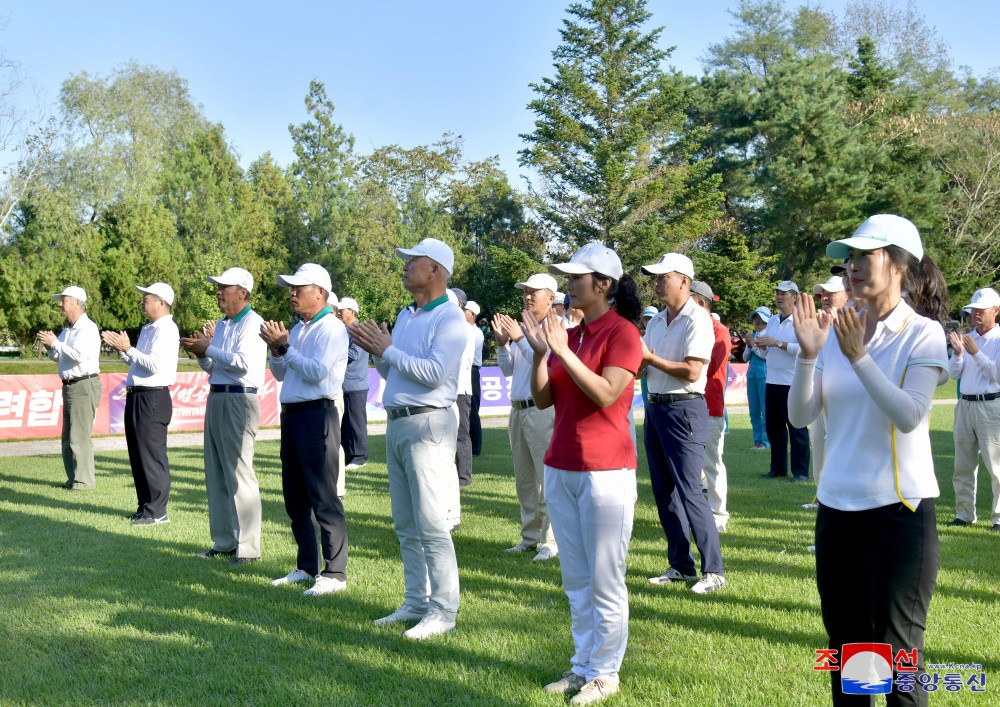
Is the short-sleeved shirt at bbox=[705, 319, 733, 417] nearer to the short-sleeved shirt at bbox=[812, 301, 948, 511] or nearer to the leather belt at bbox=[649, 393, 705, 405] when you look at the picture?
the leather belt at bbox=[649, 393, 705, 405]

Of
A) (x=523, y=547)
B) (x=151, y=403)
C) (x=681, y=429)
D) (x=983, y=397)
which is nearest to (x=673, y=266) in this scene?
(x=681, y=429)

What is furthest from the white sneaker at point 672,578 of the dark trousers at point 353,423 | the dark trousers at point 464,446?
the dark trousers at point 353,423

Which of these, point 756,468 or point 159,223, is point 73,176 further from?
point 756,468

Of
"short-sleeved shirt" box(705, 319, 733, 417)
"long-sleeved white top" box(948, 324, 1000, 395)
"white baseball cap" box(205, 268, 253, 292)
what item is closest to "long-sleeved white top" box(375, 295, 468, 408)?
"white baseball cap" box(205, 268, 253, 292)

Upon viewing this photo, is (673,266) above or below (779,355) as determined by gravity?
above

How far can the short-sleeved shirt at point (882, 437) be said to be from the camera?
2.98 metres

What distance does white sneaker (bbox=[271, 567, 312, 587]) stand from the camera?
21.0ft

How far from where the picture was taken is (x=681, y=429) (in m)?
6.22

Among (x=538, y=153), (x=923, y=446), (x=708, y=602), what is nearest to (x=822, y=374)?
(x=923, y=446)

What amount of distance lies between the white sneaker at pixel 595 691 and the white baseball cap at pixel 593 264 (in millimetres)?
1973

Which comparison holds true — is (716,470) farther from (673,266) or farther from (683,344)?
(673,266)

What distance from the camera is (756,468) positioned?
42.4ft

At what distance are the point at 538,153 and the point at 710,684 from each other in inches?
1498

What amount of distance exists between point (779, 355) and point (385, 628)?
27.2 feet
